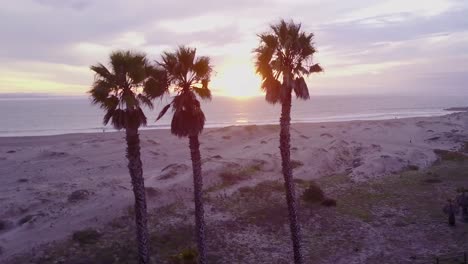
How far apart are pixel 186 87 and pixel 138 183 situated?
482 centimetres

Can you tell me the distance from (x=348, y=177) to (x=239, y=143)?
2823 centimetres

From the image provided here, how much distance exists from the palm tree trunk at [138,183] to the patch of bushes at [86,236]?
980cm

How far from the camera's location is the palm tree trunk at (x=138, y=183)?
795 inches

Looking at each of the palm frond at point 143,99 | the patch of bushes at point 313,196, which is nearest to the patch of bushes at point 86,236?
the palm frond at point 143,99

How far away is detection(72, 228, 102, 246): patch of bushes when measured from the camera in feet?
95.6

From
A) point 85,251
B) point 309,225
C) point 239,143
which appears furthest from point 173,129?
point 239,143

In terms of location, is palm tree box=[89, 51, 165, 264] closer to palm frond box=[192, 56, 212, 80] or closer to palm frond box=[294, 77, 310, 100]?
palm frond box=[192, 56, 212, 80]

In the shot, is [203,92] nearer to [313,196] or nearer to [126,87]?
[126,87]

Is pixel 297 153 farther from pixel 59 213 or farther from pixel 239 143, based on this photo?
pixel 59 213

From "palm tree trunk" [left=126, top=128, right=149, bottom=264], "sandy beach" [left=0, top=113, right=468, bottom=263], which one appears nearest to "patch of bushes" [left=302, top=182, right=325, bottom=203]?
"sandy beach" [left=0, top=113, right=468, bottom=263]

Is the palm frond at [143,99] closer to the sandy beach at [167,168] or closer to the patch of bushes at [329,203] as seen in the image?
the sandy beach at [167,168]

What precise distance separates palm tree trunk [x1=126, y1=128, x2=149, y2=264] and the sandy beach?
10401 mm

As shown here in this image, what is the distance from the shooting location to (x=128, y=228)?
3172 cm

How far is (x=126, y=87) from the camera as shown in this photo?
782 inches
